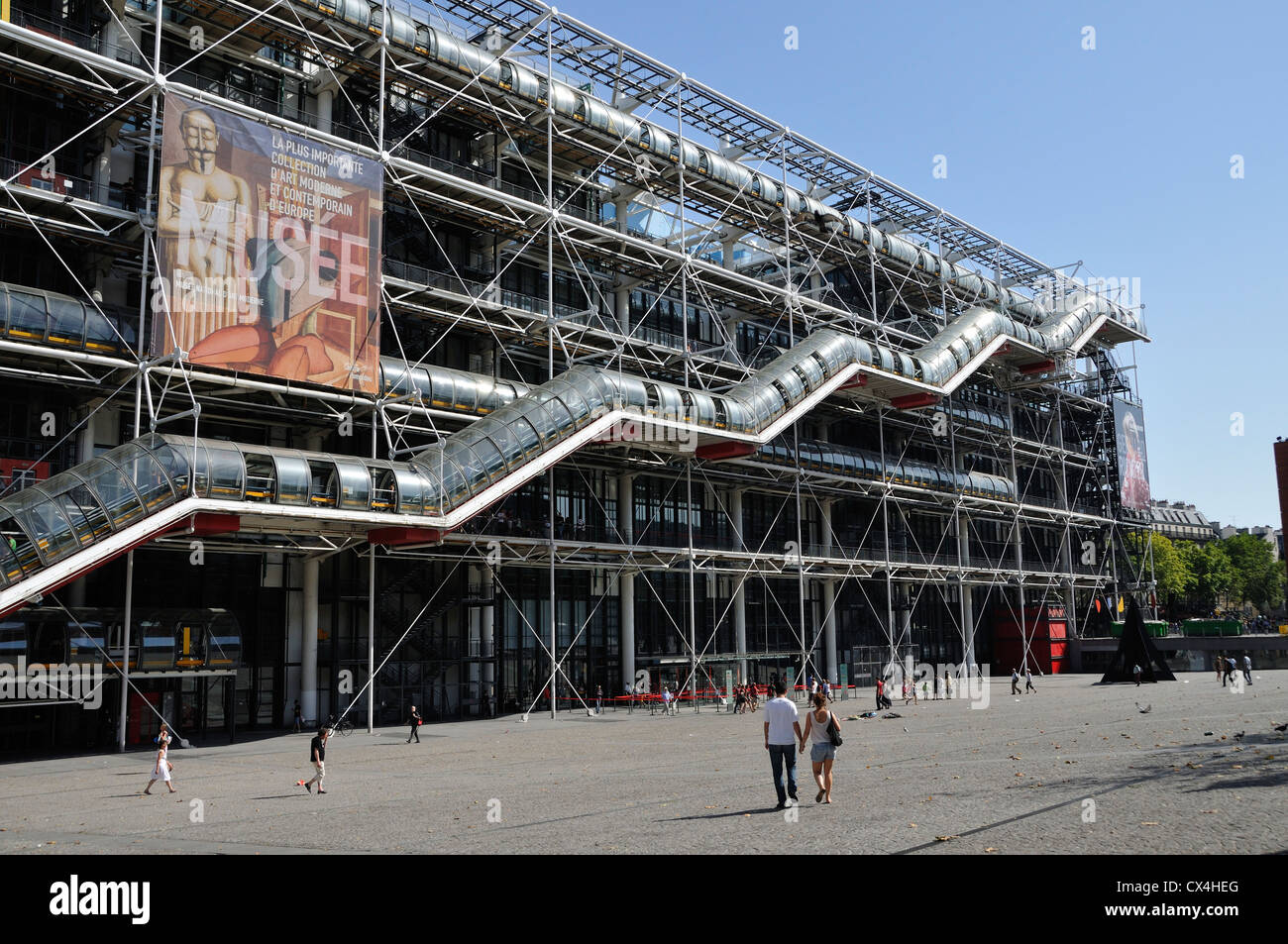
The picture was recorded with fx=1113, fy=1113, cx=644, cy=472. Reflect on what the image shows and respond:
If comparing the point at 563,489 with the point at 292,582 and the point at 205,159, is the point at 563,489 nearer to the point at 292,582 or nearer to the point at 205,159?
the point at 292,582

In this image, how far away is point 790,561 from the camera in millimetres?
41281

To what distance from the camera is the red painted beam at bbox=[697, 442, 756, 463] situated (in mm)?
36156

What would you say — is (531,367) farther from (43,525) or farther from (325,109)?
(43,525)

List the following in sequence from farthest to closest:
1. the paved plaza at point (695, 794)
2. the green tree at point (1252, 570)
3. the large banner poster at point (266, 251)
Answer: the green tree at point (1252, 570), the large banner poster at point (266, 251), the paved plaza at point (695, 794)

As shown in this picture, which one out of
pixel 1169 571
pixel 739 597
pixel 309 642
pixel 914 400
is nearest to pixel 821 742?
pixel 309 642

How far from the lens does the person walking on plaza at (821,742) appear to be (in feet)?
40.7

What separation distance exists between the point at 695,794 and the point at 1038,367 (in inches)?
1843

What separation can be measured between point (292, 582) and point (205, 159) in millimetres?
10880

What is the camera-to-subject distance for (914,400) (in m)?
45.1

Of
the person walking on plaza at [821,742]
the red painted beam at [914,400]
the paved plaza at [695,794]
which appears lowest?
the paved plaza at [695,794]

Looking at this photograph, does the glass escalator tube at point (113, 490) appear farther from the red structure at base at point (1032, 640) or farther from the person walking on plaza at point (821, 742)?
the red structure at base at point (1032, 640)

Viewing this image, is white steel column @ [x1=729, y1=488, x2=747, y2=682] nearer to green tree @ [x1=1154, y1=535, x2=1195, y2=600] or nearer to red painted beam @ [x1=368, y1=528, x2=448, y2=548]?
red painted beam @ [x1=368, y1=528, x2=448, y2=548]

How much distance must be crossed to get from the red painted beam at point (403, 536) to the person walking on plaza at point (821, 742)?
1558 cm

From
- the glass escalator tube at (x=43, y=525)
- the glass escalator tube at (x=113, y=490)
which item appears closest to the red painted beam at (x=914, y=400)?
the glass escalator tube at (x=113, y=490)
